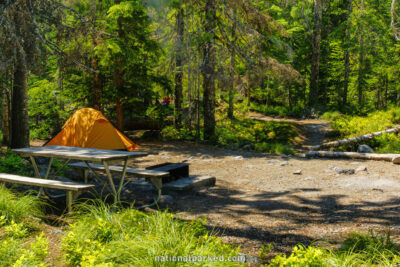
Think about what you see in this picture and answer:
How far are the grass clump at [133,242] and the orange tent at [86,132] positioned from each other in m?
7.17

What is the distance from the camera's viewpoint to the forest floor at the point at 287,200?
4.26m

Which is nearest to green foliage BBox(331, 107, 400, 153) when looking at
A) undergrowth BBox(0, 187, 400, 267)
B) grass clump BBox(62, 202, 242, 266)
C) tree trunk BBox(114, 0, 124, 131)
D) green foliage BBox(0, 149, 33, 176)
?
undergrowth BBox(0, 187, 400, 267)

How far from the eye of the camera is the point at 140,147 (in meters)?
12.4

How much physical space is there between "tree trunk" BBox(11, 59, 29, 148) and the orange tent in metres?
1.91

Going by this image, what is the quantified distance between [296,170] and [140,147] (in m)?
6.20

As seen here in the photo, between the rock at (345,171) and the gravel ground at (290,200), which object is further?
the rock at (345,171)

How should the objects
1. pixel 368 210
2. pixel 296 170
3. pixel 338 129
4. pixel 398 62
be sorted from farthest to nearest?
pixel 398 62
pixel 338 129
pixel 296 170
pixel 368 210

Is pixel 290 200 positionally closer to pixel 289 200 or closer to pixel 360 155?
pixel 289 200

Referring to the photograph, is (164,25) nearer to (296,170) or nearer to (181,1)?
(181,1)

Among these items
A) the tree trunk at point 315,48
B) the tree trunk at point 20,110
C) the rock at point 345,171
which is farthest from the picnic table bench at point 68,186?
the tree trunk at point 315,48

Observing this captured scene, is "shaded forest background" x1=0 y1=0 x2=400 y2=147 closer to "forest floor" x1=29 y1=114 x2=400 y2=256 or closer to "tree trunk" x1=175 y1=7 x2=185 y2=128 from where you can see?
"tree trunk" x1=175 y1=7 x2=185 y2=128

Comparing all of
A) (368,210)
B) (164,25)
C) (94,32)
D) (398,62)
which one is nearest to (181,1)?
(164,25)

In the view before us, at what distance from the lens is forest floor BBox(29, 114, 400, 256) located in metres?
4.26

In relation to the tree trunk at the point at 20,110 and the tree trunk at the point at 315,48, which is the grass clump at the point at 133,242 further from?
the tree trunk at the point at 315,48
